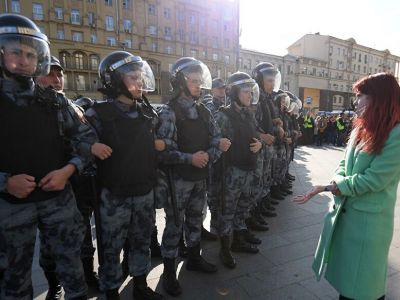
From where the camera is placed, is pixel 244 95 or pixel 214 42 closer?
pixel 244 95

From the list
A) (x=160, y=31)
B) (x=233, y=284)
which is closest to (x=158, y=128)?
(x=233, y=284)

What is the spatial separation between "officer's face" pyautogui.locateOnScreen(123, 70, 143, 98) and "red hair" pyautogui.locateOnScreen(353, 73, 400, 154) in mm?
1753

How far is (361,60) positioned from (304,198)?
69054 millimetres

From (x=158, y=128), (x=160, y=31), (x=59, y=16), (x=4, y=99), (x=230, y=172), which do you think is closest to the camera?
(x=4, y=99)

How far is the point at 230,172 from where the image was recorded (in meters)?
3.44

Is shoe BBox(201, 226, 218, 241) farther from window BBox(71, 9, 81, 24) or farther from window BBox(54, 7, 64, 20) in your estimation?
window BBox(54, 7, 64, 20)

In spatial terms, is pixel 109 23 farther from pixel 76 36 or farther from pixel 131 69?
pixel 131 69

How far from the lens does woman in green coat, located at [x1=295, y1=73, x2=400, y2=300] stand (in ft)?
6.17

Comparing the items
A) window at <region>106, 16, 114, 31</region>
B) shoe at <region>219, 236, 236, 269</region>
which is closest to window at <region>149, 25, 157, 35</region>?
window at <region>106, 16, 114, 31</region>

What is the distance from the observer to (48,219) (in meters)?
2.03

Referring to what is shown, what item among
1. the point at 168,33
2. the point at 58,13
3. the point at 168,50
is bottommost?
the point at 168,50

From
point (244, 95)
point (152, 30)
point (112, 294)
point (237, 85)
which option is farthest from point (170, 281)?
point (152, 30)

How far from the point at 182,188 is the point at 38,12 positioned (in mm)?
37993

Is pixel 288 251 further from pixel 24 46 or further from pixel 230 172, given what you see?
pixel 24 46
